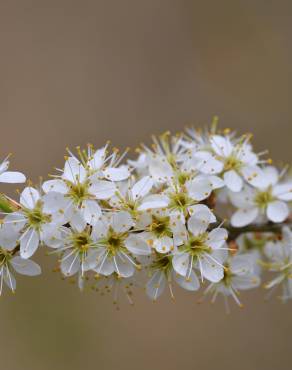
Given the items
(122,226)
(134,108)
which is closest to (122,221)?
(122,226)

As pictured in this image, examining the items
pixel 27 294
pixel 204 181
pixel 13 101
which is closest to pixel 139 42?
pixel 13 101

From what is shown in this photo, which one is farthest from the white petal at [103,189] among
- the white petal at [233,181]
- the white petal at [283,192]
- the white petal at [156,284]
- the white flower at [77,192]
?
the white petal at [283,192]

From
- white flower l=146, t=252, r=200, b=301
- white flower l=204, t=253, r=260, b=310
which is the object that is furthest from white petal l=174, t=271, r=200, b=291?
white flower l=204, t=253, r=260, b=310

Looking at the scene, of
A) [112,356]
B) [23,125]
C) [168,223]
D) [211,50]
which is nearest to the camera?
[168,223]

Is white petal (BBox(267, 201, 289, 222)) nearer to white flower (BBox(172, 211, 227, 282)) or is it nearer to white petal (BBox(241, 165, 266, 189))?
white petal (BBox(241, 165, 266, 189))

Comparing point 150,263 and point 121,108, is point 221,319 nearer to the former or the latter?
point 121,108

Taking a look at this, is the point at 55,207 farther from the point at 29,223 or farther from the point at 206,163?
the point at 206,163

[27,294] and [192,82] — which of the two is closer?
[27,294]
